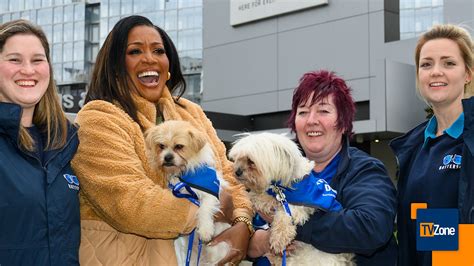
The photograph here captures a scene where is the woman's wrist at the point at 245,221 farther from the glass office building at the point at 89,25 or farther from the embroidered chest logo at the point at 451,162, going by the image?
the glass office building at the point at 89,25

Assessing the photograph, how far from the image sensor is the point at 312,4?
746 inches

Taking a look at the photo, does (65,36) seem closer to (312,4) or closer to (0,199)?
(312,4)

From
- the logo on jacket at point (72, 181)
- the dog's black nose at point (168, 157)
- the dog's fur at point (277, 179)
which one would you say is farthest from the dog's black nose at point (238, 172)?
the logo on jacket at point (72, 181)

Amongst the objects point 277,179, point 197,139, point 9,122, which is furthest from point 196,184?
point 9,122

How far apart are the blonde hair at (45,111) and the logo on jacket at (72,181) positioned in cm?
16

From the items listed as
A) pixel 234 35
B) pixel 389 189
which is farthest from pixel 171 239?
pixel 234 35

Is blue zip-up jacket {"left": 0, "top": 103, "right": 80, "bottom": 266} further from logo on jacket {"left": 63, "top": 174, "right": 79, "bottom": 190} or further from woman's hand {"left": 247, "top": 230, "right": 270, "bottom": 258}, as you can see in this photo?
woman's hand {"left": 247, "top": 230, "right": 270, "bottom": 258}

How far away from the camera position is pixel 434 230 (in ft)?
11.7

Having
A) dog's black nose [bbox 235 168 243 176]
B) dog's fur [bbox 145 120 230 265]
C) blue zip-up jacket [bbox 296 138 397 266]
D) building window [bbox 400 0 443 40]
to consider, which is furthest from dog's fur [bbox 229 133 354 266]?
building window [bbox 400 0 443 40]

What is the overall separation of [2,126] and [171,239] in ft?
3.69

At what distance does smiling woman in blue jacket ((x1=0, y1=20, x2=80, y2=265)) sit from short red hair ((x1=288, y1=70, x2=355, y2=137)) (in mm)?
1450

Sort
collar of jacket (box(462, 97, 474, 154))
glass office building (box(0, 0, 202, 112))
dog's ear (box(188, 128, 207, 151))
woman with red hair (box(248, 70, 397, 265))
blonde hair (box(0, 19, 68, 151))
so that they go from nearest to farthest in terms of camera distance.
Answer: blonde hair (box(0, 19, 68, 151)), collar of jacket (box(462, 97, 474, 154)), woman with red hair (box(248, 70, 397, 265)), dog's ear (box(188, 128, 207, 151)), glass office building (box(0, 0, 202, 112))

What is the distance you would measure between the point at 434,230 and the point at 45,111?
2.22 m

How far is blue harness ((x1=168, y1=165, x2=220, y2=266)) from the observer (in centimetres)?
377
